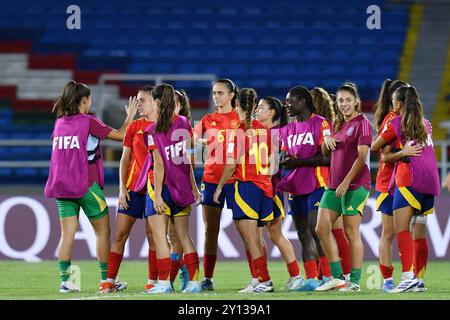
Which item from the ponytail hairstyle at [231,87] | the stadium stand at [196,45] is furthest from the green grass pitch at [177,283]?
the stadium stand at [196,45]

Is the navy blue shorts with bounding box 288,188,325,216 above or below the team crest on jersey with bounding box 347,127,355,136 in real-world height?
below

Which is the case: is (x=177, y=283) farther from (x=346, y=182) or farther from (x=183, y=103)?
(x=346, y=182)

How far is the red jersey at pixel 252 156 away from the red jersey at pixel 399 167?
107cm

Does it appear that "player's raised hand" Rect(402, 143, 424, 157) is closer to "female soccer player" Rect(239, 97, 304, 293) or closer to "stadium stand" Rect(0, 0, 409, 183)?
"female soccer player" Rect(239, 97, 304, 293)

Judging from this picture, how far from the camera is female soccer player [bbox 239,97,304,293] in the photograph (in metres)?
9.32

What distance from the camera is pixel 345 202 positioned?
30.2 ft

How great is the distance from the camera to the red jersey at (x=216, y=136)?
30.5ft

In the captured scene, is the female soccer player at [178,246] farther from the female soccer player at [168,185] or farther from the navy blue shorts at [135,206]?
the female soccer player at [168,185]

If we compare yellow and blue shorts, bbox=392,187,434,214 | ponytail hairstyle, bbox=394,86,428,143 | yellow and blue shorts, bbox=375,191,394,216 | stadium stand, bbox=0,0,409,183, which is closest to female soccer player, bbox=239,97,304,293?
yellow and blue shorts, bbox=375,191,394,216

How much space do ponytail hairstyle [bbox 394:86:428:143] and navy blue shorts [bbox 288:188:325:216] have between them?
40.1 inches

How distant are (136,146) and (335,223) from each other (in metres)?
1.86

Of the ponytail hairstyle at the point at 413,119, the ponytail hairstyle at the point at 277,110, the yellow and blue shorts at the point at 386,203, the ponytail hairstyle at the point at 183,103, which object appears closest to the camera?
the ponytail hairstyle at the point at 413,119

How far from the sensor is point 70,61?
20.3 metres
